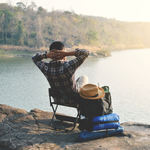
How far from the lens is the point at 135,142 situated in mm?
2197

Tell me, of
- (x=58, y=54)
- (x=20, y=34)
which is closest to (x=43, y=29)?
(x=20, y=34)

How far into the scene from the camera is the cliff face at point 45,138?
2.04 metres

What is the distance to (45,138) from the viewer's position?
2.23 meters

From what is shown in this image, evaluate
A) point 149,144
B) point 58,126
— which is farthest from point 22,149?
point 149,144

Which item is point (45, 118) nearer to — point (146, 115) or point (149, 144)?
point (149, 144)

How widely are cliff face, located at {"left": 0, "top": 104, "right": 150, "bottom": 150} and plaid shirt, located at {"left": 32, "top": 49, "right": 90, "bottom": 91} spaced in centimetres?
57

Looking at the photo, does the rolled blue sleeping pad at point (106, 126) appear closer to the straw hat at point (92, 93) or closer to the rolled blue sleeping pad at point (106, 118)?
the rolled blue sleeping pad at point (106, 118)

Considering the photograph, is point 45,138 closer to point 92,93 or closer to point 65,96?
point 65,96

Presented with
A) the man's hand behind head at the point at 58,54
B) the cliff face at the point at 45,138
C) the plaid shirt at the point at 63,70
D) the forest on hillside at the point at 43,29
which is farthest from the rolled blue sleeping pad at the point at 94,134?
the forest on hillside at the point at 43,29

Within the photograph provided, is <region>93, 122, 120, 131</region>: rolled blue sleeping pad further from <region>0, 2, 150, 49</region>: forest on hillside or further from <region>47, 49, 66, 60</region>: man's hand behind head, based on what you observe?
<region>0, 2, 150, 49</region>: forest on hillside

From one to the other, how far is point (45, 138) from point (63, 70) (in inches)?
30.8

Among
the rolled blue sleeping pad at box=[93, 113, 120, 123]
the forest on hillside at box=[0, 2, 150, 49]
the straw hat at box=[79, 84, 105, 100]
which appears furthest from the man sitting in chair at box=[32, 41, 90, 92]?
the forest on hillside at box=[0, 2, 150, 49]

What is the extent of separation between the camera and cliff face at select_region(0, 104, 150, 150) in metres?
2.04

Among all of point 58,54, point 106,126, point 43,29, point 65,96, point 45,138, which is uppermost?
point 43,29
